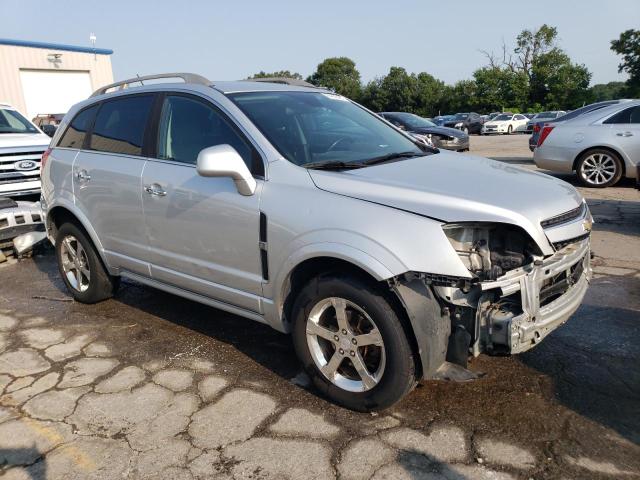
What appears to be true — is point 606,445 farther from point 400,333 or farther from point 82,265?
point 82,265

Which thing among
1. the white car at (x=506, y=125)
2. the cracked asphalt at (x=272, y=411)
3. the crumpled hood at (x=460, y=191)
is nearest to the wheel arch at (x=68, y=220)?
the cracked asphalt at (x=272, y=411)

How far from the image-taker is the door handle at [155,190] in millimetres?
3620

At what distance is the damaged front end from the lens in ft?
8.31

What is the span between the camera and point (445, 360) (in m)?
2.70

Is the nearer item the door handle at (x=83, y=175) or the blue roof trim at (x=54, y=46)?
the door handle at (x=83, y=175)

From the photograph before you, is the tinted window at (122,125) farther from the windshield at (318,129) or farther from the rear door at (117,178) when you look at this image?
the windshield at (318,129)

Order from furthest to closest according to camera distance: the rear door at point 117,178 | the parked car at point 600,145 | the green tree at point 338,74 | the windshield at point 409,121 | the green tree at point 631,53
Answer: the green tree at point 338,74
the green tree at point 631,53
the windshield at point 409,121
the parked car at point 600,145
the rear door at point 117,178

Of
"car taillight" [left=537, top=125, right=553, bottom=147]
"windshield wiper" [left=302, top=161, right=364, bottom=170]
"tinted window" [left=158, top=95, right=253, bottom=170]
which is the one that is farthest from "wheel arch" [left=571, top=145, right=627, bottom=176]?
"tinted window" [left=158, top=95, right=253, bottom=170]

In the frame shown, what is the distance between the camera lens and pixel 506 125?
34125 millimetres

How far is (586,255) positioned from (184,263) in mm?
2500

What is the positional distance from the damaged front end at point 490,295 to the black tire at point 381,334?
0.12 meters

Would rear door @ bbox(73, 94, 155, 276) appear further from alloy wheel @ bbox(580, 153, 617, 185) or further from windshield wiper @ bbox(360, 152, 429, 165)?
alloy wheel @ bbox(580, 153, 617, 185)

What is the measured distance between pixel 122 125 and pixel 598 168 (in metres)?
8.01

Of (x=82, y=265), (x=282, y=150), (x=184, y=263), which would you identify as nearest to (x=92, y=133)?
(x=82, y=265)
